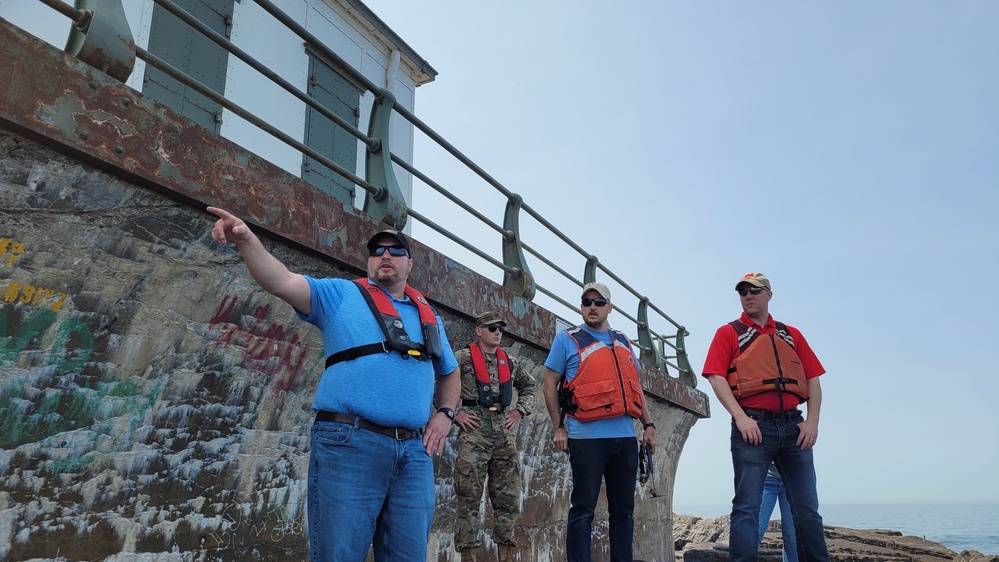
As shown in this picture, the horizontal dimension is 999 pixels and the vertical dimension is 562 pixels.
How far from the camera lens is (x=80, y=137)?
2502 mm

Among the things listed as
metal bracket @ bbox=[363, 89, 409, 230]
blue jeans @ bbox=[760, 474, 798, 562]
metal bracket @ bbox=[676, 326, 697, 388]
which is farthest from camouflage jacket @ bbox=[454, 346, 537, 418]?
metal bracket @ bbox=[676, 326, 697, 388]

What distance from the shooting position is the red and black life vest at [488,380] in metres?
4.79

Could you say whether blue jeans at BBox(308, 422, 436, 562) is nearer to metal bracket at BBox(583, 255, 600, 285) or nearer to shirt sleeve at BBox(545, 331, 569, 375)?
shirt sleeve at BBox(545, 331, 569, 375)

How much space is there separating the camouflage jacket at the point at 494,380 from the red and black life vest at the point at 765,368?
5.06 ft

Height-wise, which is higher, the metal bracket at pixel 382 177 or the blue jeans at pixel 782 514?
the metal bracket at pixel 382 177

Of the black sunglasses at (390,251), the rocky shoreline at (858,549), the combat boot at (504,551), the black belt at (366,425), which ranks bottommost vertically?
the rocky shoreline at (858,549)

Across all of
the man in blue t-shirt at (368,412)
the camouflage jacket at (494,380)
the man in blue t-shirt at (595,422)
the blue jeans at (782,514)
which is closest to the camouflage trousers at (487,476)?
the camouflage jacket at (494,380)

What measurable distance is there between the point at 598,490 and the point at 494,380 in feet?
3.43

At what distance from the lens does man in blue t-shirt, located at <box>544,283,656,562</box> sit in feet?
13.9

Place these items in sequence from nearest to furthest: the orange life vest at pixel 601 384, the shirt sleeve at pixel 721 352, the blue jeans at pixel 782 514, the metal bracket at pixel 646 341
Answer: the shirt sleeve at pixel 721 352, the orange life vest at pixel 601 384, the blue jeans at pixel 782 514, the metal bracket at pixel 646 341

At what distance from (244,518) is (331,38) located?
7.33m

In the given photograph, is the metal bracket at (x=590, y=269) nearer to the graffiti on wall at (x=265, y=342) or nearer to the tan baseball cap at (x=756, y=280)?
the tan baseball cap at (x=756, y=280)

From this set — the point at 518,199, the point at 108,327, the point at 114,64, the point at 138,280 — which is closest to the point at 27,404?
the point at 108,327

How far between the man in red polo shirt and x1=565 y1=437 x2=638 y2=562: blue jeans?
647 millimetres
